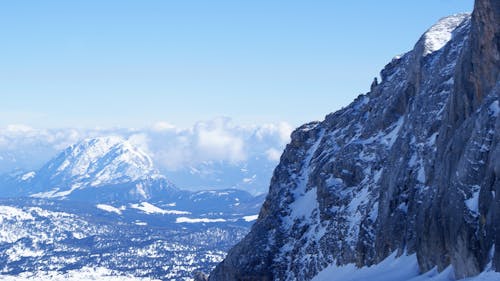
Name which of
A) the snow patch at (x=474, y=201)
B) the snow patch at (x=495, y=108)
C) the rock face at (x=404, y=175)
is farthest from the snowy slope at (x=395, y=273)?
the snow patch at (x=495, y=108)

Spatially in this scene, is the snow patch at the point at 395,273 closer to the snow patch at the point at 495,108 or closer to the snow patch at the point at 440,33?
the snow patch at the point at 495,108

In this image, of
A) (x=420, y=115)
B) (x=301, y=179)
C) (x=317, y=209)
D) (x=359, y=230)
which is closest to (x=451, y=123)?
(x=420, y=115)

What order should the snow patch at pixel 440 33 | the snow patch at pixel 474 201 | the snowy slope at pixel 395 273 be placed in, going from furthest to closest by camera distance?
1. the snow patch at pixel 440 33
2. the snowy slope at pixel 395 273
3. the snow patch at pixel 474 201

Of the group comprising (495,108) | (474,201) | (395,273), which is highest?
(495,108)

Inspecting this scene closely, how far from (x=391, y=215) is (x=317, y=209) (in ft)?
88.3

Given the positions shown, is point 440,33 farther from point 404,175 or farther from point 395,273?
point 395,273

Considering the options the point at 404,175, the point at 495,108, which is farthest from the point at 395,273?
the point at 495,108

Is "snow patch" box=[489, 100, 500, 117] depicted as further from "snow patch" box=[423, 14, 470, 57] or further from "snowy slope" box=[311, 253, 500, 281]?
"snow patch" box=[423, 14, 470, 57]

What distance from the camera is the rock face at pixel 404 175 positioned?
155ft

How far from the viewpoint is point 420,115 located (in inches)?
2931

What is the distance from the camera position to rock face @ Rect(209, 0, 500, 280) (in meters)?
47.4

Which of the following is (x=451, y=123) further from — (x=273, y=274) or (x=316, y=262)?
(x=273, y=274)

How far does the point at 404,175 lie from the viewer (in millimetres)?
68875

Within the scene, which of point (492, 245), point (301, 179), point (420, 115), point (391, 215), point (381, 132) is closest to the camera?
point (492, 245)
